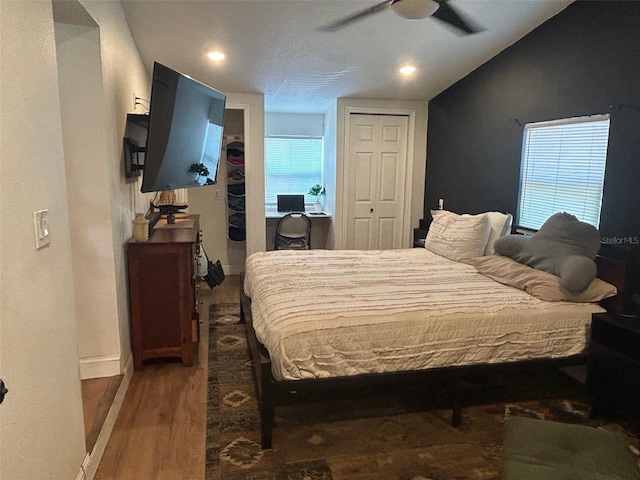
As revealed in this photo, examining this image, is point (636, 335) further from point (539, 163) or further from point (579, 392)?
point (539, 163)

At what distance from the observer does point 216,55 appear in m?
4.02

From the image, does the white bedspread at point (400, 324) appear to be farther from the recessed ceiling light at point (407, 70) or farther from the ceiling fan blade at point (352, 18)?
the recessed ceiling light at point (407, 70)

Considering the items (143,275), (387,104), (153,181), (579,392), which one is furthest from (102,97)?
(387,104)

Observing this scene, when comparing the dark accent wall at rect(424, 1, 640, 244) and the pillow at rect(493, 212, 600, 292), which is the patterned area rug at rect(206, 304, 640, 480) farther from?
the dark accent wall at rect(424, 1, 640, 244)

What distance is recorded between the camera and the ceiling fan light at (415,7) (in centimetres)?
255

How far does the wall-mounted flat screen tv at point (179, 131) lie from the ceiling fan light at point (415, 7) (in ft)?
4.56

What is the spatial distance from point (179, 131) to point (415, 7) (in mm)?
1645

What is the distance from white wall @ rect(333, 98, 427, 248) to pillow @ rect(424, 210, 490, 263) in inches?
68.3

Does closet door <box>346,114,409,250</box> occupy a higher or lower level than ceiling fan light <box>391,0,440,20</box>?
lower

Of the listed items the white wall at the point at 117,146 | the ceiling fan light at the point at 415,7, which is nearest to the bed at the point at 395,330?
the white wall at the point at 117,146

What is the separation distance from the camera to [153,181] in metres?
2.67

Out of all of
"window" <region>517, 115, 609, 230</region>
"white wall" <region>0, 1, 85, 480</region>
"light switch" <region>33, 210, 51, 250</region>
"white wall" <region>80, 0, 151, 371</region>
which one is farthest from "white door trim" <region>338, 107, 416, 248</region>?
"light switch" <region>33, 210, 51, 250</region>

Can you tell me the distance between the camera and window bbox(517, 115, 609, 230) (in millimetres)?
3191

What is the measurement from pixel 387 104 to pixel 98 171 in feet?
12.6
